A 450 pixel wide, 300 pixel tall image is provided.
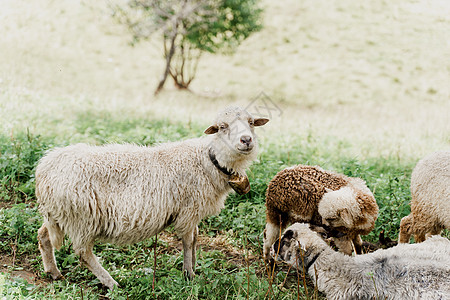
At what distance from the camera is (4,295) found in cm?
316

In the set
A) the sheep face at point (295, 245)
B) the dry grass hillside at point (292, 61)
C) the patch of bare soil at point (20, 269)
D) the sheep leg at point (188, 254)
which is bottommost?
the dry grass hillside at point (292, 61)

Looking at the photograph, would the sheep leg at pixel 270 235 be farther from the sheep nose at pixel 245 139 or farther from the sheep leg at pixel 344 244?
the sheep nose at pixel 245 139

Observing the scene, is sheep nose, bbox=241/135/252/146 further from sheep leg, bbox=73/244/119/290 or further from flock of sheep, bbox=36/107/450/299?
sheep leg, bbox=73/244/119/290

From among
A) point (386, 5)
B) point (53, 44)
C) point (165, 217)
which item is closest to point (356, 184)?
point (165, 217)

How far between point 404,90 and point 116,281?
15051 millimetres

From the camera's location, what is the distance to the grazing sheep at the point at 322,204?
12.7 ft

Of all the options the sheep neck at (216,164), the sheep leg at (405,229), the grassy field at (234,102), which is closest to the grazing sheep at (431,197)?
the sheep leg at (405,229)

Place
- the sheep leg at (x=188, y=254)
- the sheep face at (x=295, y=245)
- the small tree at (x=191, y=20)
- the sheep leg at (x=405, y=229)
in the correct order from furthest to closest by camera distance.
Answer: the small tree at (x=191, y=20) → the sheep leg at (x=405, y=229) → the sheep leg at (x=188, y=254) → the sheep face at (x=295, y=245)

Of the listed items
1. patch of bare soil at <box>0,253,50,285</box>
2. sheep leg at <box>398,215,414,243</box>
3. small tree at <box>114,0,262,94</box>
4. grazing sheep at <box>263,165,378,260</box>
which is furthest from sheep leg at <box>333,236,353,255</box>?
small tree at <box>114,0,262,94</box>

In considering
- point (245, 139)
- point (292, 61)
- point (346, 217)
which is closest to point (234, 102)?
point (292, 61)

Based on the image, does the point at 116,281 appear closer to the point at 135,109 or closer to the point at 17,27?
the point at 135,109

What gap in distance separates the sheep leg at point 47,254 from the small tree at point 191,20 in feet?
32.5

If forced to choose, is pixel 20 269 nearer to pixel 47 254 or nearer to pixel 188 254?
pixel 47 254

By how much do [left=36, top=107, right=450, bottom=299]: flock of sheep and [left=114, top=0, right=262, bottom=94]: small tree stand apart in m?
9.60
